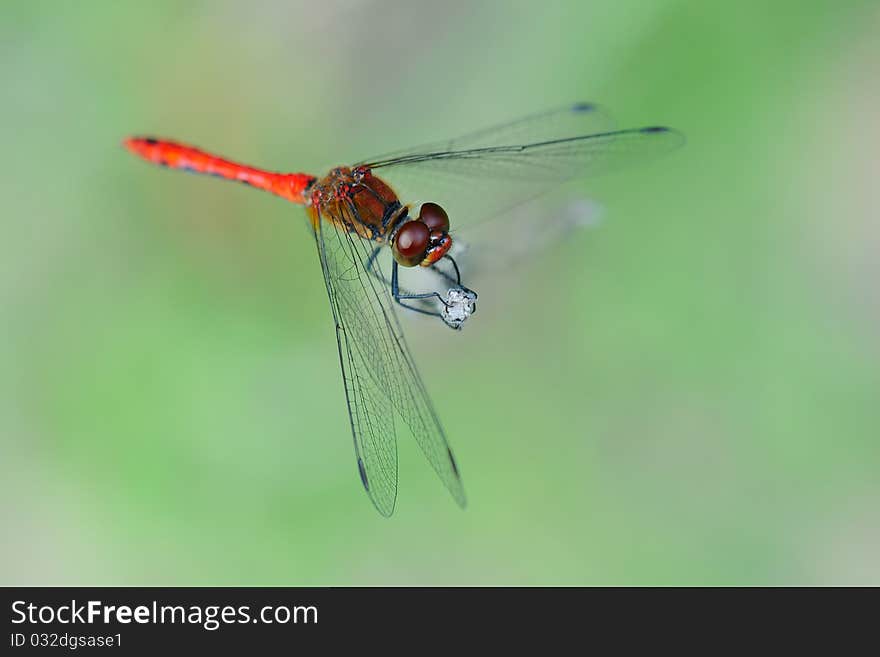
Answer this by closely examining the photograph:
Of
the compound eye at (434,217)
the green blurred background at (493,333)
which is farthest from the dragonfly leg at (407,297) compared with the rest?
the green blurred background at (493,333)

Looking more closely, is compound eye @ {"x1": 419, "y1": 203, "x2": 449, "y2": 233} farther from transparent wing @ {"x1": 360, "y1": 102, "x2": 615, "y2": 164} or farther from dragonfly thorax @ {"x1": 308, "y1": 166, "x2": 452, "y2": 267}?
transparent wing @ {"x1": 360, "y1": 102, "x2": 615, "y2": 164}

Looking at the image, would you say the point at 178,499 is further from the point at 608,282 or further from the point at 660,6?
the point at 660,6

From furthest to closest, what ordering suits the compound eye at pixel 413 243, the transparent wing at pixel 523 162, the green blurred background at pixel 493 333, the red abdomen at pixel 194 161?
the red abdomen at pixel 194 161 < the green blurred background at pixel 493 333 < the transparent wing at pixel 523 162 < the compound eye at pixel 413 243

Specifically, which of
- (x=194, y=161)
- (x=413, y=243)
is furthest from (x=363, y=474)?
(x=194, y=161)

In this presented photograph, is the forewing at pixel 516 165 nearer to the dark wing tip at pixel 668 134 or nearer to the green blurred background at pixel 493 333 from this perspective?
the dark wing tip at pixel 668 134

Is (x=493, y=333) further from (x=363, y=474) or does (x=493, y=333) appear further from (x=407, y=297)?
(x=363, y=474)

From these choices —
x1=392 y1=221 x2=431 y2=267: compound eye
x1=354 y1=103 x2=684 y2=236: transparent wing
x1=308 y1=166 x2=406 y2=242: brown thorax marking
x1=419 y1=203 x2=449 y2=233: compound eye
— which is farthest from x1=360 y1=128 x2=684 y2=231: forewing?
x1=392 y1=221 x2=431 y2=267: compound eye
